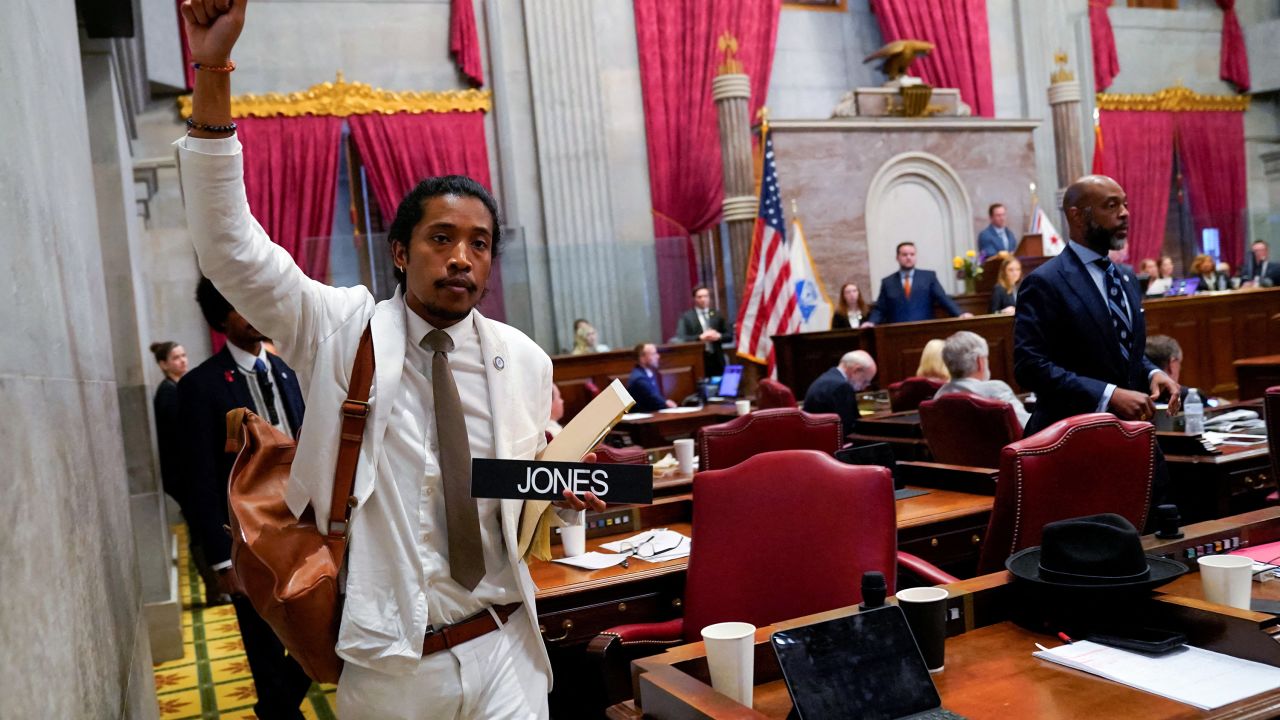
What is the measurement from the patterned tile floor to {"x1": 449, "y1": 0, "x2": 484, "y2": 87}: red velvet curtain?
6.55 m

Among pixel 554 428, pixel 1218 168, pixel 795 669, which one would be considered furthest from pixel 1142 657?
pixel 1218 168

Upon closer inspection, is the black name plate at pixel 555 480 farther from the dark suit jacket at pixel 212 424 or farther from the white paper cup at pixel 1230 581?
the dark suit jacket at pixel 212 424

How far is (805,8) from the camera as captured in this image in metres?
12.3

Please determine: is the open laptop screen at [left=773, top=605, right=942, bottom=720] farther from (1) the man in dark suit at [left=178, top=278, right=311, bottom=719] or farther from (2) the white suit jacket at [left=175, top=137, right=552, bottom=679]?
(1) the man in dark suit at [left=178, top=278, right=311, bottom=719]

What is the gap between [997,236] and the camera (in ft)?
36.4

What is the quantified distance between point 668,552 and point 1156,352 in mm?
3243

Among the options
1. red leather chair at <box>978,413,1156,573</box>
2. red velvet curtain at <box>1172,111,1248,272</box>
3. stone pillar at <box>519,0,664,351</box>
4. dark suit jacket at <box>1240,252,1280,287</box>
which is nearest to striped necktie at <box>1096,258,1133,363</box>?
red leather chair at <box>978,413,1156,573</box>

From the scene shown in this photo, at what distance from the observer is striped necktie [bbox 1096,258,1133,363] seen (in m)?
3.41

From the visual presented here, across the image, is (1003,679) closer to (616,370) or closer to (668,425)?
(668,425)

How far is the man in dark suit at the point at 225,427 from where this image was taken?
3016 mm

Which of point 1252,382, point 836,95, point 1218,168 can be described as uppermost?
point 836,95

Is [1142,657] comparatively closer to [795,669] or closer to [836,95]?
[795,669]

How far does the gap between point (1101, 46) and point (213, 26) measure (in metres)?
14.5

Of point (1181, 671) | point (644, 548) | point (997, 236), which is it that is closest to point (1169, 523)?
point (1181, 671)
